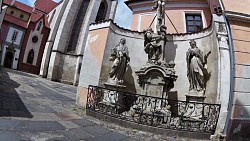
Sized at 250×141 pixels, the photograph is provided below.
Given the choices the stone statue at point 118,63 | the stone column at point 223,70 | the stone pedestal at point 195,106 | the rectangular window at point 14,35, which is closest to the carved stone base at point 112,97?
the stone statue at point 118,63

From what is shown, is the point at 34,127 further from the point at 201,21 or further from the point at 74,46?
the point at 74,46

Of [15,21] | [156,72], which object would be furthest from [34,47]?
[156,72]

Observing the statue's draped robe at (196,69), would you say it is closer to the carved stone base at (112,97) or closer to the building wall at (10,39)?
the carved stone base at (112,97)

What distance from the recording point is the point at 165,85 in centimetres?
712

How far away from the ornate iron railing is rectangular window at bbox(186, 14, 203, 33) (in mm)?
6886

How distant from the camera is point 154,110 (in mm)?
5781

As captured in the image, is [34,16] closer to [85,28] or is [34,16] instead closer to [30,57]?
[30,57]

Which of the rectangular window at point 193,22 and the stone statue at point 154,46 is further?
the rectangular window at point 193,22

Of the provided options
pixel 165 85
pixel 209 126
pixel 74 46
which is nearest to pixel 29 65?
pixel 74 46

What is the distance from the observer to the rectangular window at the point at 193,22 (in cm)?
1175

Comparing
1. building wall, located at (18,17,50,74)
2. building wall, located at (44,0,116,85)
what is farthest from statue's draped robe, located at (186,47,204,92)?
building wall, located at (18,17,50,74)

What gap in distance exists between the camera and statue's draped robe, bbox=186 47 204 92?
21.5 ft

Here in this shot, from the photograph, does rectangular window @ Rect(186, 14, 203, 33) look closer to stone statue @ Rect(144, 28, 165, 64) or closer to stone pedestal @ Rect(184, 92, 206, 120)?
stone statue @ Rect(144, 28, 165, 64)

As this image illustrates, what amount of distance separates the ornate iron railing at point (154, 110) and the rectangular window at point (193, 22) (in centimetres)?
689
